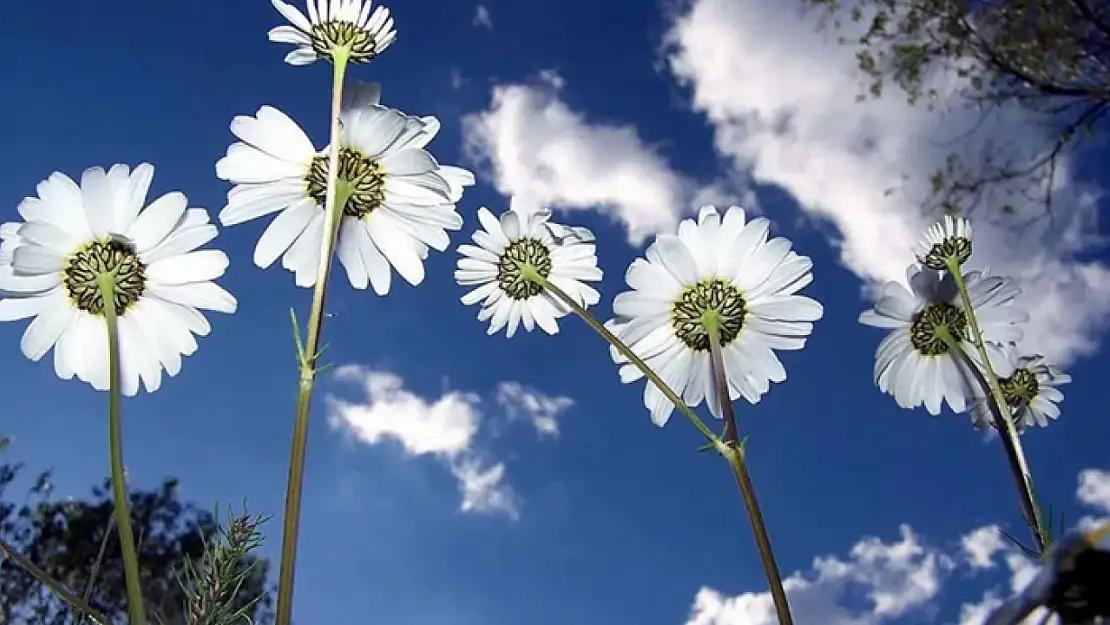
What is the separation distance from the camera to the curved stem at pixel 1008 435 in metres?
0.53

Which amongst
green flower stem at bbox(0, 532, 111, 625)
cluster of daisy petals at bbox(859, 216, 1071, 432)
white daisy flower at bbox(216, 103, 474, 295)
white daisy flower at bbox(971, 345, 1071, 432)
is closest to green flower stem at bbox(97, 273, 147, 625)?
green flower stem at bbox(0, 532, 111, 625)

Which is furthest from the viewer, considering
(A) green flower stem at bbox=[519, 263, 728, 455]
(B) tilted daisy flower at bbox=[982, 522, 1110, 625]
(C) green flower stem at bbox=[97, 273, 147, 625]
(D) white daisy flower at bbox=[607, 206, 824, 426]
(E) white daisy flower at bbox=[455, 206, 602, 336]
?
(E) white daisy flower at bbox=[455, 206, 602, 336]

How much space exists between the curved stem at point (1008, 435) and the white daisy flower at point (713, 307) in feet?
0.38

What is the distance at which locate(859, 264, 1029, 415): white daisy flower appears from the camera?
2.58 ft

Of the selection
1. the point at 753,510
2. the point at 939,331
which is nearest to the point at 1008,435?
the point at 939,331

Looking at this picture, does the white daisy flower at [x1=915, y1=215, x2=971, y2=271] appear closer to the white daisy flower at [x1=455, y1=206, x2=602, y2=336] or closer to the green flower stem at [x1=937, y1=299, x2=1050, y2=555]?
the green flower stem at [x1=937, y1=299, x2=1050, y2=555]

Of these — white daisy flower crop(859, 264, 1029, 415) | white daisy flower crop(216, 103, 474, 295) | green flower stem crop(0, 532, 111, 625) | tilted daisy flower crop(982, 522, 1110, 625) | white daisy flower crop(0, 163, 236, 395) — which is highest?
white daisy flower crop(859, 264, 1029, 415)

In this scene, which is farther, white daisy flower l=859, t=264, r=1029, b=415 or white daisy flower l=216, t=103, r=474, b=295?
white daisy flower l=859, t=264, r=1029, b=415

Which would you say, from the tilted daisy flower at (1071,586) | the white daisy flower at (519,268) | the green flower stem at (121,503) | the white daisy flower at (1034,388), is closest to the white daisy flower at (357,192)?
the green flower stem at (121,503)

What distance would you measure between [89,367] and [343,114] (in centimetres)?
23

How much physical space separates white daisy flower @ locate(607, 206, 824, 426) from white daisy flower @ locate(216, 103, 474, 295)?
15cm

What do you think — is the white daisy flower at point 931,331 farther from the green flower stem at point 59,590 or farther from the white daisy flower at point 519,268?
the green flower stem at point 59,590

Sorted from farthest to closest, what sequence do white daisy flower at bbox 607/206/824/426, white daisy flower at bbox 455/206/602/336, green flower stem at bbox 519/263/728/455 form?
white daisy flower at bbox 455/206/602/336
white daisy flower at bbox 607/206/824/426
green flower stem at bbox 519/263/728/455

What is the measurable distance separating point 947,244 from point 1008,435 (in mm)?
168
